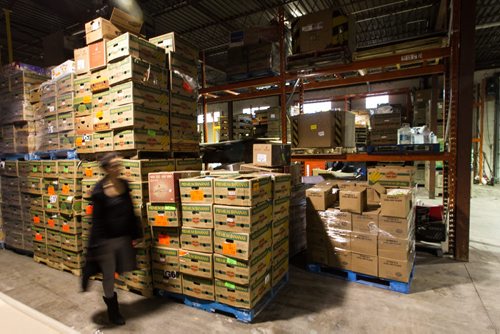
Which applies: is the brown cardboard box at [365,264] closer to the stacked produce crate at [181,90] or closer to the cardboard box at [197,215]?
the cardboard box at [197,215]

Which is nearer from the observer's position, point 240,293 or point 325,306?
point 240,293

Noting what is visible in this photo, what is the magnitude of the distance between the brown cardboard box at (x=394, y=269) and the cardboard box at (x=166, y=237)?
8.64ft

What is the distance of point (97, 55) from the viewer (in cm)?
391

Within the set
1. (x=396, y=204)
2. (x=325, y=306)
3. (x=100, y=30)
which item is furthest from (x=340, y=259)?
(x=100, y=30)

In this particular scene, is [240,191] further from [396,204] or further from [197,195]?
[396,204]

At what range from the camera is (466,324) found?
9.13 ft

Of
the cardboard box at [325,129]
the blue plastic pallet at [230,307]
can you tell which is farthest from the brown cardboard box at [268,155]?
the blue plastic pallet at [230,307]

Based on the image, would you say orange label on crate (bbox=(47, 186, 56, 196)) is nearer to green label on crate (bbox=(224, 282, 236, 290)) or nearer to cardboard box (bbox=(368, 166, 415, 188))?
green label on crate (bbox=(224, 282, 236, 290))

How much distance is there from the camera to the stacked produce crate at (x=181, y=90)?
4.09 meters

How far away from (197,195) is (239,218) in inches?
24.0

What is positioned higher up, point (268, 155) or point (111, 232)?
point (268, 155)

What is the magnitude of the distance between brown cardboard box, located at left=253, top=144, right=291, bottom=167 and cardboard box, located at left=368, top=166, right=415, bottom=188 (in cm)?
149

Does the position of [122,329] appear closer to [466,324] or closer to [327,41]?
[466,324]

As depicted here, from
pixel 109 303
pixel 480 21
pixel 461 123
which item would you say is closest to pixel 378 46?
pixel 461 123
